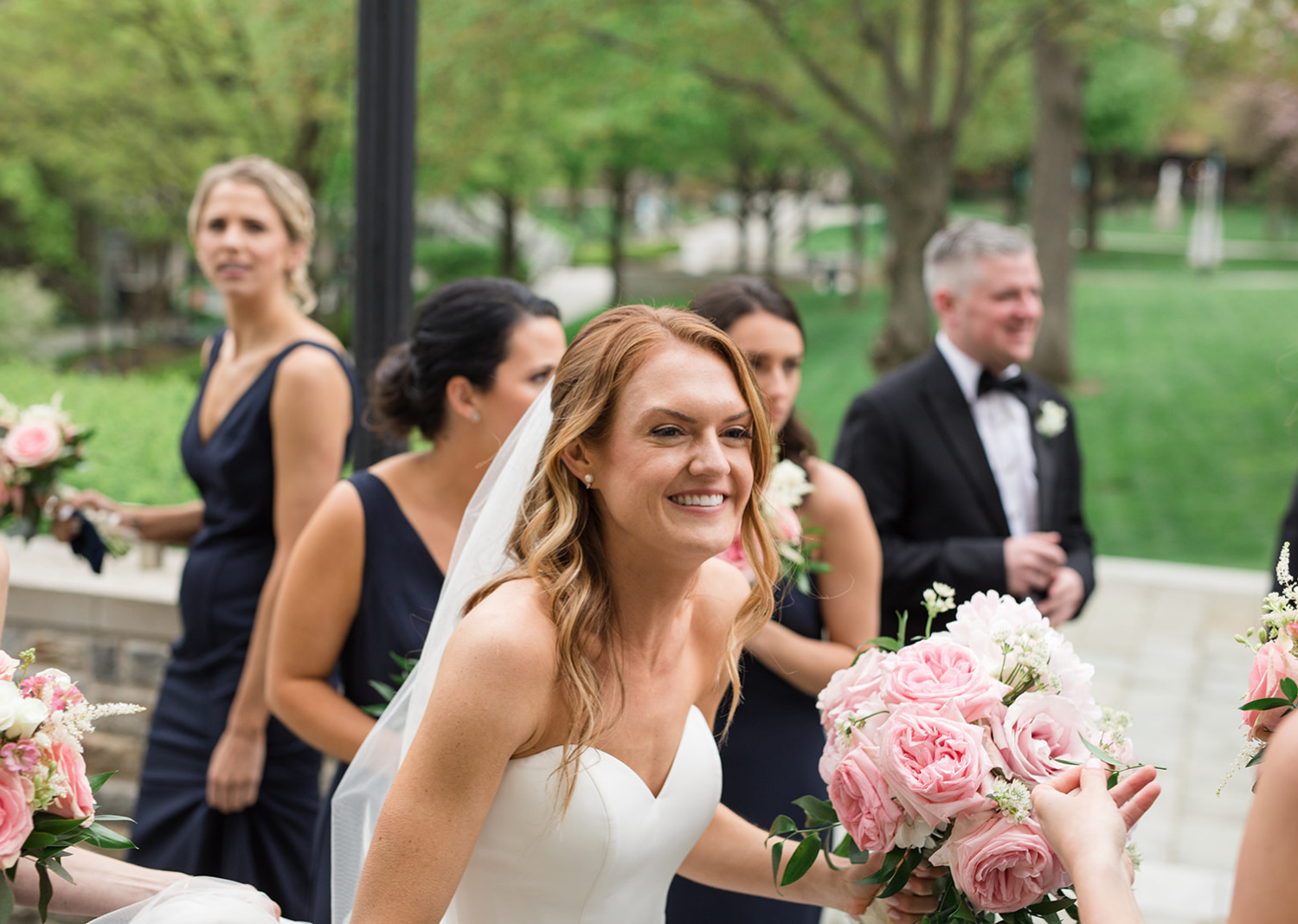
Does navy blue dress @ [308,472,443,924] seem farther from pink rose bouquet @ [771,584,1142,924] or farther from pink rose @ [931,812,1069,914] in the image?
pink rose @ [931,812,1069,914]

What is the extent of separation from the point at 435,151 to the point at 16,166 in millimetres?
6466

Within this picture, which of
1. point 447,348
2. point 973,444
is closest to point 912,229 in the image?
point 973,444

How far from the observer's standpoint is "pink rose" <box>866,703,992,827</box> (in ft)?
6.92

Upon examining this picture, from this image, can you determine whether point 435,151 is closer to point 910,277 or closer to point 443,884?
point 910,277

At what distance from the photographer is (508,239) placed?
73.5ft

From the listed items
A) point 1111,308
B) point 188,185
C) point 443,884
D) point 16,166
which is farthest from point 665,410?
point 1111,308

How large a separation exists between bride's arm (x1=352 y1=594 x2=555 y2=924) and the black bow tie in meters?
2.88

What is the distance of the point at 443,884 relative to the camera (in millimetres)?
2080

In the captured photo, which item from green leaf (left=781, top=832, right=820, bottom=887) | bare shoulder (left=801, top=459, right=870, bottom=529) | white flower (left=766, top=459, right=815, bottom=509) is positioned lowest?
green leaf (left=781, top=832, right=820, bottom=887)

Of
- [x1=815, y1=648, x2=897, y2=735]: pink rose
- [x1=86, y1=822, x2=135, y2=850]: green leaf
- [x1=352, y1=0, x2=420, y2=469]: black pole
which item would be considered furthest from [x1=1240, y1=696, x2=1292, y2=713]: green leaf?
[x1=352, y1=0, x2=420, y2=469]: black pole

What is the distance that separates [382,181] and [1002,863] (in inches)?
126

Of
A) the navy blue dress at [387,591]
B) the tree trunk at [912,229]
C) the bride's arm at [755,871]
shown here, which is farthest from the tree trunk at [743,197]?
the bride's arm at [755,871]

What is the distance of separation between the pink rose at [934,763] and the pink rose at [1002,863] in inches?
1.8

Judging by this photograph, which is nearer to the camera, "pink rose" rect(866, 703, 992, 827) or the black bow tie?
"pink rose" rect(866, 703, 992, 827)
